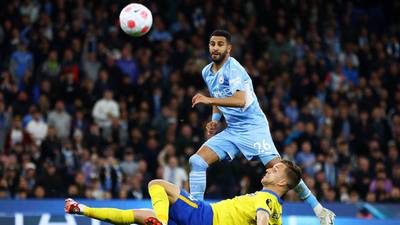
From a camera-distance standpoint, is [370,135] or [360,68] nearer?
[370,135]

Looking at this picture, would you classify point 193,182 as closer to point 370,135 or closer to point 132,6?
point 132,6

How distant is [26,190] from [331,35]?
861 cm

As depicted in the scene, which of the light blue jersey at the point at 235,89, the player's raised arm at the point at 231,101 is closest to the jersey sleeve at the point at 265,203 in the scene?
the player's raised arm at the point at 231,101

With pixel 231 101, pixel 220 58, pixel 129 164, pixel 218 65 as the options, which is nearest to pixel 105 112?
pixel 129 164

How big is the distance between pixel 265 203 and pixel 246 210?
209 millimetres

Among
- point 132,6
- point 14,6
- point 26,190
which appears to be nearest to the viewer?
point 132,6

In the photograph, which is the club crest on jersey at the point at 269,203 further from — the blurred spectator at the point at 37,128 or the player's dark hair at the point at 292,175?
the blurred spectator at the point at 37,128

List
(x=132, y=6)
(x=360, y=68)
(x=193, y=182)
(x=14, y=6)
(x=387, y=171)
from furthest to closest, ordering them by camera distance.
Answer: (x=360, y=68) → (x=14, y=6) → (x=387, y=171) → (x=132, y=6) → (x=193, y=182)

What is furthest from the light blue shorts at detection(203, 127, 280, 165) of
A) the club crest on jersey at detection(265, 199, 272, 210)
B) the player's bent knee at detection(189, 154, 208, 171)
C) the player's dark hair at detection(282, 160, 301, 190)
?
the club crest on jersey at detection(265, 199, 272, 210)

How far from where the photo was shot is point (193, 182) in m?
Result: 11.0

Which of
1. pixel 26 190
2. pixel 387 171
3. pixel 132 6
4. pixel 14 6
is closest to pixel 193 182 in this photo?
pixel 132 6

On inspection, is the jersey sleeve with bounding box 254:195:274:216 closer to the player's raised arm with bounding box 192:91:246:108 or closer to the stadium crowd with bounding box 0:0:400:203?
the player's raised arm with bounding box 192:91:246:108

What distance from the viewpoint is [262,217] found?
376 inches

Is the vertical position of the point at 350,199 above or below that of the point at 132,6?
below
